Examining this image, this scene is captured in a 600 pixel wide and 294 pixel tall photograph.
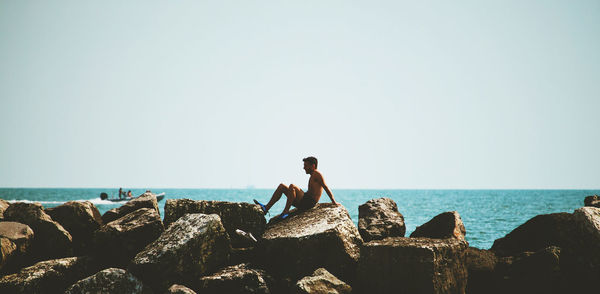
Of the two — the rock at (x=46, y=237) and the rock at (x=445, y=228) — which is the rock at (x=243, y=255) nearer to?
the rock at (x=46, y=237)

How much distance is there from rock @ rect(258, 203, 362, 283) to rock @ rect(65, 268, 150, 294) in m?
2.24

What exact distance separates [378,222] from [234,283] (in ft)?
12.5

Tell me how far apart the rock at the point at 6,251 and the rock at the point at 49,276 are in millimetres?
298

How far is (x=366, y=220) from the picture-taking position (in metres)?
9.58

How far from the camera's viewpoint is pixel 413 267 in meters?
6.46

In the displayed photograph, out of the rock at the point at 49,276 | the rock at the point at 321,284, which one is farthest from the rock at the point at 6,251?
the rock at the point at 321,284

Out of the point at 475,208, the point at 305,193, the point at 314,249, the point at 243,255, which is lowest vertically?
the point at 475,208

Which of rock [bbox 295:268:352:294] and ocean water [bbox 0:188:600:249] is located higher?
rock [bbox 295:268:352:294]

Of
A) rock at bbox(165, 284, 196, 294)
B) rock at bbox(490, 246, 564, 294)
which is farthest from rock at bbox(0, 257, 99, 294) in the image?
rock at bbox(490, 246, 564, 294)

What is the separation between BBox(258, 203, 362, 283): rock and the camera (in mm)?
7426

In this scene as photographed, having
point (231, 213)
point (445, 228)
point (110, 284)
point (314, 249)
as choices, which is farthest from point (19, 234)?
point (445, 228)

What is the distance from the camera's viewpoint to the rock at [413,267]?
637 cm

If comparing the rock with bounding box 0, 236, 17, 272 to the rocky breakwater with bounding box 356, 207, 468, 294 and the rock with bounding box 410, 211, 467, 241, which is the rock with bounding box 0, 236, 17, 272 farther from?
the rock with bounding box 410, 211, 467, 241

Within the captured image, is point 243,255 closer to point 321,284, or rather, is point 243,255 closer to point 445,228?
point 321,284
